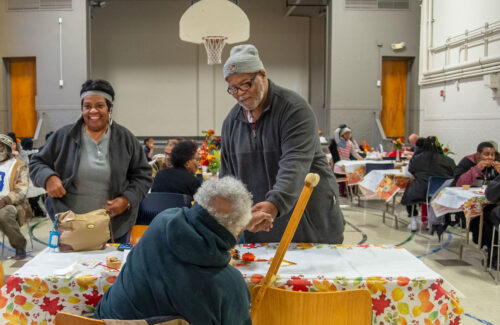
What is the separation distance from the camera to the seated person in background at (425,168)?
680 cm

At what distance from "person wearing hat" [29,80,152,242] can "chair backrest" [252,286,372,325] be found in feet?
4.39

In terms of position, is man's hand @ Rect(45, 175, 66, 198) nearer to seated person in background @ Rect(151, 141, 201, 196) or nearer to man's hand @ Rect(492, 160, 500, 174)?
seated person in background @ Rect(151, 141, 201, 196)

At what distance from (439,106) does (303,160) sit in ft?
30.9

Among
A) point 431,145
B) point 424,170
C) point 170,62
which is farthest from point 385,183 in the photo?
point 170,62

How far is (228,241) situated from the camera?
1.58 meters

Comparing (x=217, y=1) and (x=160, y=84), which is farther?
(x=160, y=84)

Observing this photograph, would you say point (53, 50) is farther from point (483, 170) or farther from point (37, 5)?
point (483, 170)

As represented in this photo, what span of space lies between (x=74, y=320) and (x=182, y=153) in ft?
10.6

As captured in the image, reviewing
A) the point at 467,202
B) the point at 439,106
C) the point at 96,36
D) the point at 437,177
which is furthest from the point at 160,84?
the point at 467,202

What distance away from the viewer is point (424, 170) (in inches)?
269

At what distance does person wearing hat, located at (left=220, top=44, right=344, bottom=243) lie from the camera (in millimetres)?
2234

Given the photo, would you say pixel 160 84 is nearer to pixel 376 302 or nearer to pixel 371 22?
pixel 371 22

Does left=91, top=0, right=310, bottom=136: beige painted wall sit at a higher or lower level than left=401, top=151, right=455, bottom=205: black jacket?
higher

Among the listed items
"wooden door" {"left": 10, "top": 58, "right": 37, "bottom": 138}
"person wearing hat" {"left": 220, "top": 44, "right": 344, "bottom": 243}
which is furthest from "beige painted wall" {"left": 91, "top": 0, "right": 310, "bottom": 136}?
"person wearing hat" {"left": 220, "top": 44, "right": 344, "bottom": 243}
